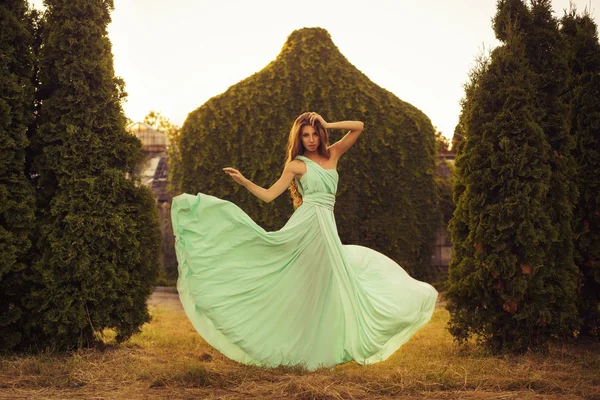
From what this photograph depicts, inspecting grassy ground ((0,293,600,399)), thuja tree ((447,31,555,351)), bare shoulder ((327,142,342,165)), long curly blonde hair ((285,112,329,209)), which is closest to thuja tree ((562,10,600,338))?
grassy ground ((0,293,600,399))

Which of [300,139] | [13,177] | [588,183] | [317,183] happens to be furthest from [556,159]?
[13,177]

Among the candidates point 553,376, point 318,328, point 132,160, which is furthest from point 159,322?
point 553,376

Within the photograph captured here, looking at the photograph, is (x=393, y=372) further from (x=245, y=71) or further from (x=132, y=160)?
(x=245, y=71)

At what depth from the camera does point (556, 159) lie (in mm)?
5930

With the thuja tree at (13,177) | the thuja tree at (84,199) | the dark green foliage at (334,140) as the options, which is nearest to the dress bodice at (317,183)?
the thuja tree at (84,199)

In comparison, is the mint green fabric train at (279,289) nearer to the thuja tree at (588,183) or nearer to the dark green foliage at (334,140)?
the thuja tree at (588,183)

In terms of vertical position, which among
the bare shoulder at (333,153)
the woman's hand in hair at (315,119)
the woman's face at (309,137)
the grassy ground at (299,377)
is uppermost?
the woman's hand in hair at (315,119)

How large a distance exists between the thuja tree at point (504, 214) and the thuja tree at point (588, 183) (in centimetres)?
70

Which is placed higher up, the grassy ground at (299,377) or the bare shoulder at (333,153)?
the bare shoulder at (333,153)

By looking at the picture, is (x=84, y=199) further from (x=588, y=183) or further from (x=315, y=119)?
(x=588, y=183)

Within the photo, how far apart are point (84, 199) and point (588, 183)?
5.15 meters

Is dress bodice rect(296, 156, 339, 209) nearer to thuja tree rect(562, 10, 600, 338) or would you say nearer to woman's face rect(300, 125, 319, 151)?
woman's face rect(300, 125, 319, 151)

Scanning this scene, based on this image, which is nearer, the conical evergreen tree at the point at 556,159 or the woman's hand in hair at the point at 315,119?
the woman's hand in hair at the point at 315,119

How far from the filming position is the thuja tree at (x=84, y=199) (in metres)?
5.58
